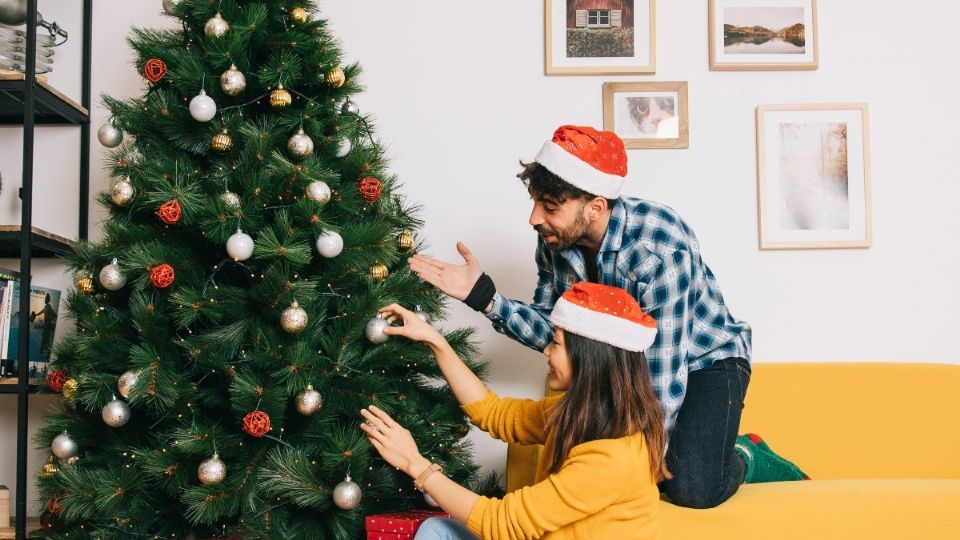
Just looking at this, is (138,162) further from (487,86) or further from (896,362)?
(896,362)

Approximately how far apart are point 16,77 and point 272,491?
1.36m

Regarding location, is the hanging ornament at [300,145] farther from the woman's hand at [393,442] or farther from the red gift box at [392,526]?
the red gift box at [392,526]

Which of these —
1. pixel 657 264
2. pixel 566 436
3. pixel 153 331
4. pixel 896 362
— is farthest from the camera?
pixel 896 362

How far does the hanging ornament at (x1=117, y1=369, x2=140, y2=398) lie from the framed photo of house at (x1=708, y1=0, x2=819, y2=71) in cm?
188

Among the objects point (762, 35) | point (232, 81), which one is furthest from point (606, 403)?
point (762, 35)

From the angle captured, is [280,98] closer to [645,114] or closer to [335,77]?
[335,77]

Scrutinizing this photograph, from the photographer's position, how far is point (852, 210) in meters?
2.65

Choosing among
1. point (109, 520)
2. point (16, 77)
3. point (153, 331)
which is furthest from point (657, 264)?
point (16, 77)

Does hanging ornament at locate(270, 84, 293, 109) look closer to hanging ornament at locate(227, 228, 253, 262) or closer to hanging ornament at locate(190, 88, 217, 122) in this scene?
hanging ornament at locate(190, 88, 217, 122)

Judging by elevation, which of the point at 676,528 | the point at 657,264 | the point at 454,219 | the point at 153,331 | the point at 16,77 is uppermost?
the point at 16,77

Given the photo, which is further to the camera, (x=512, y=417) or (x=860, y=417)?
(x=860, y=417)

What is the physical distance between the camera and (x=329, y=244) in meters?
1.73

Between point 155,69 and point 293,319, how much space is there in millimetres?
639

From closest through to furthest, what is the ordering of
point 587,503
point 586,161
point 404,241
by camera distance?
point 587,503 → point 586,161 → point 404,241
